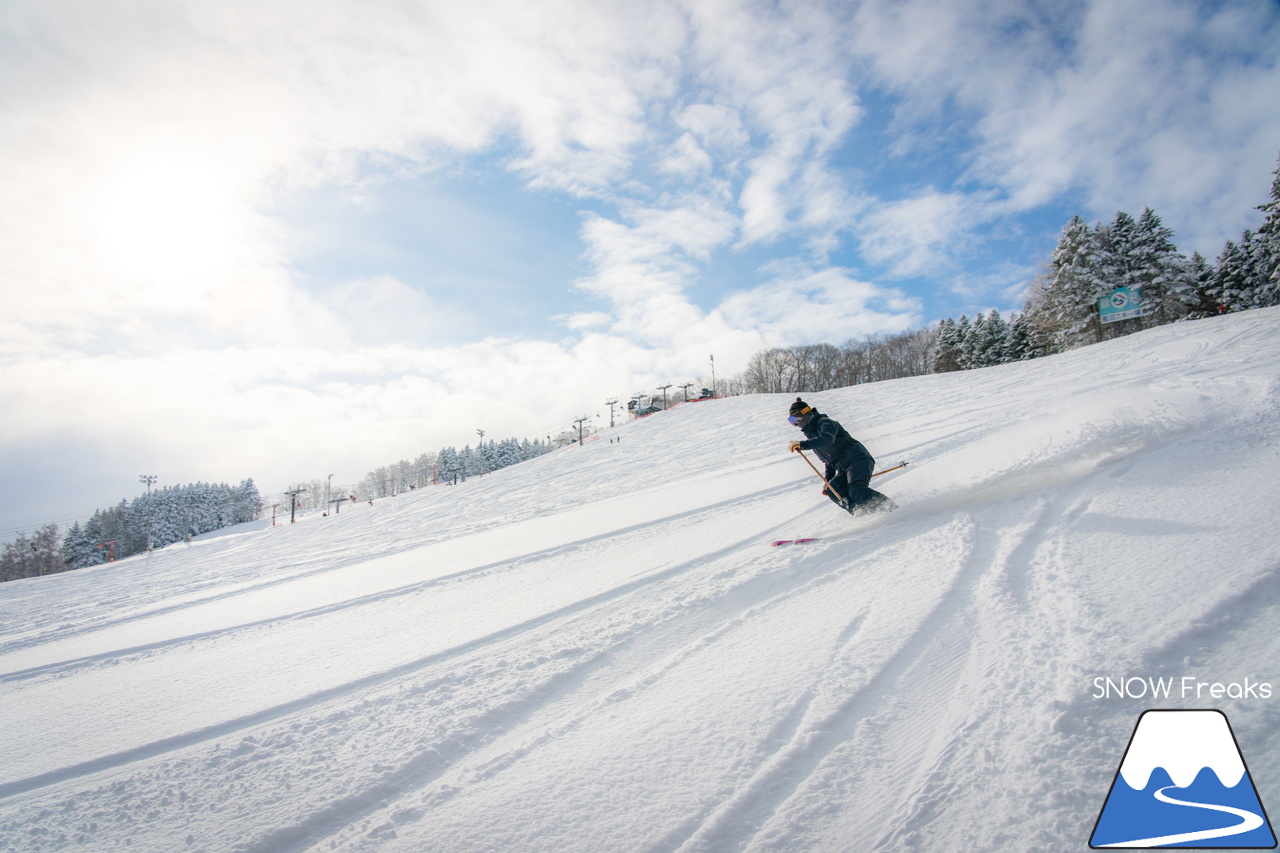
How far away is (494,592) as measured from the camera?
592cm

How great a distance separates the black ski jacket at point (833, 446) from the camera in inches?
277

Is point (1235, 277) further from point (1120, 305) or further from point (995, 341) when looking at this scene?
point (995, 341)

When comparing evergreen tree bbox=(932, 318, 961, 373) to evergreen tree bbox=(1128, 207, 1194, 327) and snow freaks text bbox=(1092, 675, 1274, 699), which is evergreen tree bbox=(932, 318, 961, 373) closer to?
evergreen tree bbox=(1128, 207, 1194, 327)

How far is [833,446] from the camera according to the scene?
720 centimetres

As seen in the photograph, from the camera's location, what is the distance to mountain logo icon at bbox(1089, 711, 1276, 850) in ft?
6.27

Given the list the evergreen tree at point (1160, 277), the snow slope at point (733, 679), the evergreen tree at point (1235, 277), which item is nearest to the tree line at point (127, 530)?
the snow slope at point (733, 679)

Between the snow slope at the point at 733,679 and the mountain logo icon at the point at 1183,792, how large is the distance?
7 cm

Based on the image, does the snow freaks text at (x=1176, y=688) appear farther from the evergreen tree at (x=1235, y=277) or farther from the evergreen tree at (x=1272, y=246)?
the evergreen tree at (x=1235, y=277)

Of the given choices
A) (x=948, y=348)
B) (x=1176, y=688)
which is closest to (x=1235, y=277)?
(x=948, y=348)

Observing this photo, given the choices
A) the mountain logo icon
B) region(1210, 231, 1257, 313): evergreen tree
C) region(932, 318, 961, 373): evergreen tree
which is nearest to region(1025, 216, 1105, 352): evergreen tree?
region(1210, 231, 1257, 313): evergreen tree

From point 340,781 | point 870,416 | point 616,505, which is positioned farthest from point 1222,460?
point 870,416

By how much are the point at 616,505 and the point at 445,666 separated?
28.1 feet

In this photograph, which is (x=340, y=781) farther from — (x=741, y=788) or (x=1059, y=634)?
(x=1059, y=634)

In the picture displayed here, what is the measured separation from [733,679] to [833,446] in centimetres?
474
